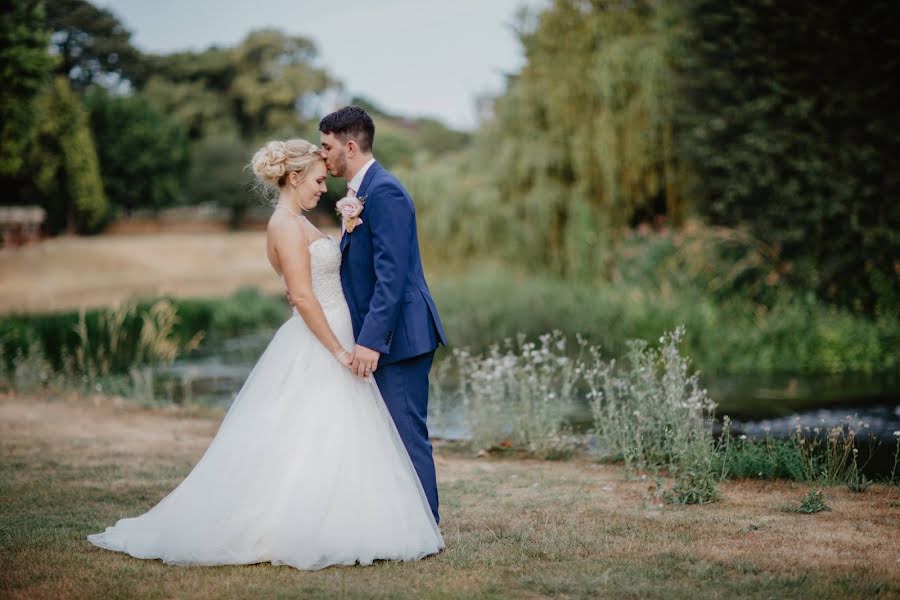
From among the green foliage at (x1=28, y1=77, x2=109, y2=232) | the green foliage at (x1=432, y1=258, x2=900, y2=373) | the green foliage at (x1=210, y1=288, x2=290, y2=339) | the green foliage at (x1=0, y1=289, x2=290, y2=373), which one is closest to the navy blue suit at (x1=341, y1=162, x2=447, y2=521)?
the green foliage at (x1=0, y1=289, x2=290, y2=373)

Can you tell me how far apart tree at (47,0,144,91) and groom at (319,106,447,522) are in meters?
44.6

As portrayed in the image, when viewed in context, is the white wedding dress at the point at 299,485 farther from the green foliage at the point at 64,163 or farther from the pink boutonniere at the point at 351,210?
the green foliage at the point at 64,163

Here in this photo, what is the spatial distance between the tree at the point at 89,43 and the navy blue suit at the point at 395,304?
4478 centimetres

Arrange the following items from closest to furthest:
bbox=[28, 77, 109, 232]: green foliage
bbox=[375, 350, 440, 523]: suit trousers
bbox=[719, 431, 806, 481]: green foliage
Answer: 1. bbox=[375, 350, 440, 523]: suit trousers
2. bbox=[719, 431, 806, 481]: green foliage
3. bbox=[28, 77, 109, 232]: green foliage

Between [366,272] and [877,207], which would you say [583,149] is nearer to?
[877,207]

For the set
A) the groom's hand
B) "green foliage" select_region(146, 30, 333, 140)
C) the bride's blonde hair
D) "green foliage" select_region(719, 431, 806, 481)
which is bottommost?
"green foliage" select_region(719, 431, 806, 481)

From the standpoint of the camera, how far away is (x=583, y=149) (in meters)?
16.8

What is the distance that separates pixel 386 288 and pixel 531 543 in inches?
62.3

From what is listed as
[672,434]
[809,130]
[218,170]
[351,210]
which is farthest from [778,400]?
[218,170]

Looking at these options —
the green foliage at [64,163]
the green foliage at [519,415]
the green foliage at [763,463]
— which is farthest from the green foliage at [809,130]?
the green foliage at [64,163]

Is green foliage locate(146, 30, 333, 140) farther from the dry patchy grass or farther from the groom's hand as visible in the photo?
the groom's hand

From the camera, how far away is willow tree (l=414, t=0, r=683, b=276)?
16250 mm

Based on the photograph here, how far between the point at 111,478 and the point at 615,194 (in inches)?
474

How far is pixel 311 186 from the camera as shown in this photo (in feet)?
15.9
